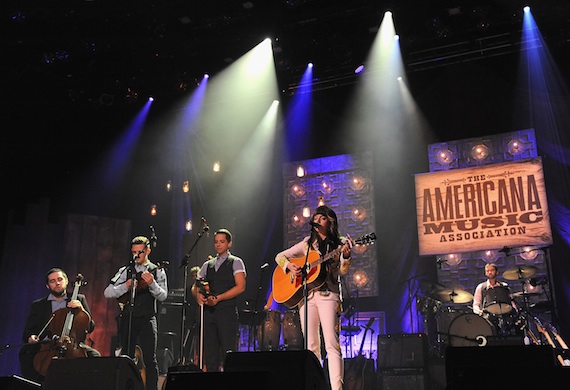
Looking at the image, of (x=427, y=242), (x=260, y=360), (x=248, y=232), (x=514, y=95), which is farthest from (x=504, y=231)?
(x=260, y=360)

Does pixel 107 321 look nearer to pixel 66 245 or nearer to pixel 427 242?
pixel 66 245

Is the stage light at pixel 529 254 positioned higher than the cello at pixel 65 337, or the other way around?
the stage light at pixel 529 254

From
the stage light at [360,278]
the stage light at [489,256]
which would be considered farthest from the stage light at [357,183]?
the stage light at [489,256]

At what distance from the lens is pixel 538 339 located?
965 cm

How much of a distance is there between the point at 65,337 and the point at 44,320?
33.5 inches

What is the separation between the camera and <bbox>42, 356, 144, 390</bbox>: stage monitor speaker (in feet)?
14.3

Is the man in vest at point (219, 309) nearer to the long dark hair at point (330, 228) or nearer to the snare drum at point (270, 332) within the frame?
the long dark hair at point (330, 228)

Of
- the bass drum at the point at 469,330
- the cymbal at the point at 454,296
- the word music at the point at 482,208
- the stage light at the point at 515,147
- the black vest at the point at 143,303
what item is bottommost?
the bass drum at the point at 469,330

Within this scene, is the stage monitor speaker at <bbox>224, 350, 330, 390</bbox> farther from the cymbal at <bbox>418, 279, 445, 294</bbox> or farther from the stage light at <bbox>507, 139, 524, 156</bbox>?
the stage light at <bbox>507, 139, 524, 156</bbox>

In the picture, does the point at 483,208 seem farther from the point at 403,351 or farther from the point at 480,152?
the point at 403,351

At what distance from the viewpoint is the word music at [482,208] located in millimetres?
10758

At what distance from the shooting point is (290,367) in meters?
3.75

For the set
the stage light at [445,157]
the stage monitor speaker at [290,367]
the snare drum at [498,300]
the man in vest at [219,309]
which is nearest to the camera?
the stage monitor speaker at [290,367]

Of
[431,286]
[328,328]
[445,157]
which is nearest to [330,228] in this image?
[328,328]
